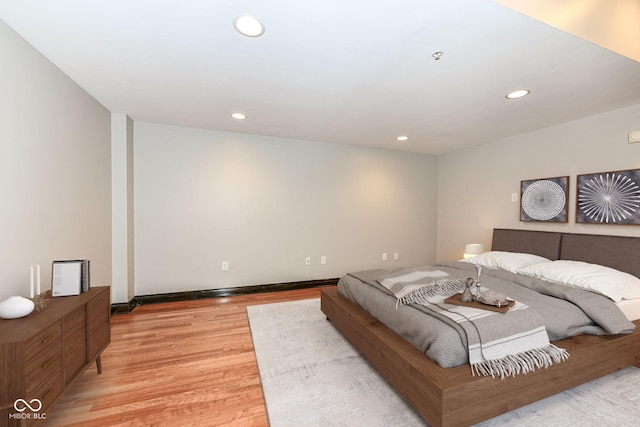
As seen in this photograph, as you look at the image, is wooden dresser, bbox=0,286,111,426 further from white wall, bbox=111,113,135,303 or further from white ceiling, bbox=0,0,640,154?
white ceiling, bbox=0,0,640,154

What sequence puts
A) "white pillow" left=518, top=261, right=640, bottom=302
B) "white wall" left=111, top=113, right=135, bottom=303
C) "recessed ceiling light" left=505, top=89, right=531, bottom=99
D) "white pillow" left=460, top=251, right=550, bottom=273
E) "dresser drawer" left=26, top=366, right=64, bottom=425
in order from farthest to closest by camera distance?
"white wall" left=111, top=113, right=135, bottom=303, "white pillow" left=460, top=251, right=550, bottom=273, "recessed ceiling light" left=505, top=89, right=531, bottom=99, "white pillow" left=518, top=261, right=640, bottom=302, "dresser drawer" left=26, top=366, right=64, bottom=425

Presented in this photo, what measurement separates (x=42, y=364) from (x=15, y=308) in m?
0.35

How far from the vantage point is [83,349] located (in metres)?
1.64

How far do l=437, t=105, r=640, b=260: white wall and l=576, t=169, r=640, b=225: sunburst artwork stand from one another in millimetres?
70

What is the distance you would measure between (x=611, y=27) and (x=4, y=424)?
3.96 meters

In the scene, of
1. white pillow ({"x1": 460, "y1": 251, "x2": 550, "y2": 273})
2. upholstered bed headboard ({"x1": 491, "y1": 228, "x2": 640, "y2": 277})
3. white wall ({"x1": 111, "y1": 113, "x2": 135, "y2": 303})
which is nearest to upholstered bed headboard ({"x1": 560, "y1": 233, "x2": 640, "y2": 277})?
upholstered bed headboard ({"x1": 491, "y1": 228, "x2": 640, "y2": 277})

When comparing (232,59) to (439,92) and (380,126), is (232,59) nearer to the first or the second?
(439,92)

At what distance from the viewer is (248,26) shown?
5.00 feet

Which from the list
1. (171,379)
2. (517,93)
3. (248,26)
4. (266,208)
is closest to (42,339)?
(171,379)

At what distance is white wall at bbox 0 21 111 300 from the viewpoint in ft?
5.30

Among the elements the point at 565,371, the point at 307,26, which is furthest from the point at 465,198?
the point at 307,26

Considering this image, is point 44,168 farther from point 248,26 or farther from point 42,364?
point 248,26

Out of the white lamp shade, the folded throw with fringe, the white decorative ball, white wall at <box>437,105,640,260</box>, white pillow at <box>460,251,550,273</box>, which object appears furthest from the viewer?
the white lamp shade

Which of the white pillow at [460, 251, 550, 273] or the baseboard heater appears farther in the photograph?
the baseboard heater
